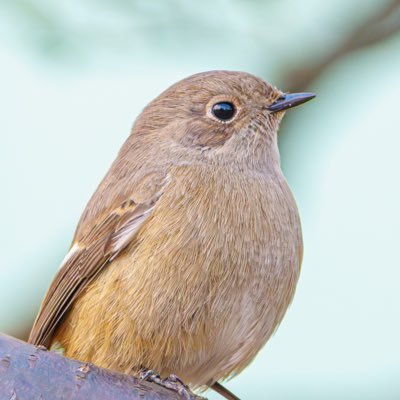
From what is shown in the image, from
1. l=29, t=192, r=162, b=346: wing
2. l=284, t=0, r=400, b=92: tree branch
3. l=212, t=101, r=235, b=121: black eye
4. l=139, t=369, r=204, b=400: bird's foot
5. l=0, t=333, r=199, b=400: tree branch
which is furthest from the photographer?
l=284, t=0, r=400, b=92: tree branch

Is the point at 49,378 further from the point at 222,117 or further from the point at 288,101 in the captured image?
the point at 288,101

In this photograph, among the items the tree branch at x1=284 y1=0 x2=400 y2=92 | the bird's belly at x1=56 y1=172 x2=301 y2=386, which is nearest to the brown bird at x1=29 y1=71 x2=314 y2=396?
the bird's belly at x1=56 y1=172 x2=301 y2=386

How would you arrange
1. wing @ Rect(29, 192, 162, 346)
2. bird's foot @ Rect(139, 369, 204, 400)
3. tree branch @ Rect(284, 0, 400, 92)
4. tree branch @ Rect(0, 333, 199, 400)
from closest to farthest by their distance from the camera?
tree branch @ Rect(0, 333, 199, 400) → bird's foot @ Rect(139, 369, 204, 400) → wing @ Rect(29, 192, 162, 346) → tree branch @ Rect(284, 0, 400, 92)

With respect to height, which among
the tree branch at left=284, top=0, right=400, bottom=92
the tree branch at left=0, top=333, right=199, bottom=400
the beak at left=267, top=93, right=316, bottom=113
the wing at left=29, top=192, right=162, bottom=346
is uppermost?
Result: the tree branch at left=284, top=0, right=400, bottom=92

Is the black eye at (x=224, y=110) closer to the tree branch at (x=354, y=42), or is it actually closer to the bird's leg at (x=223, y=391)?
the tree branch at (x=354, y=42)

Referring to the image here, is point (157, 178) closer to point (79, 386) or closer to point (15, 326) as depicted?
point (15, 326)

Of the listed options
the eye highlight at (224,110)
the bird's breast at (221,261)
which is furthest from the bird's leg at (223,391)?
the eye highlight at (224,110)

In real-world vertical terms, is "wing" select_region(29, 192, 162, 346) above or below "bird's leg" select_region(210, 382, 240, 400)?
→ above

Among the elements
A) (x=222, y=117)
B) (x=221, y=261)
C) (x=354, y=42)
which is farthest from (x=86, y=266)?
(x=354, y=42)

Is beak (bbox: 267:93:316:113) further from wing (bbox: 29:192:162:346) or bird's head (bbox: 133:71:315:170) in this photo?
wing (bbox: 29:192:162:346)
